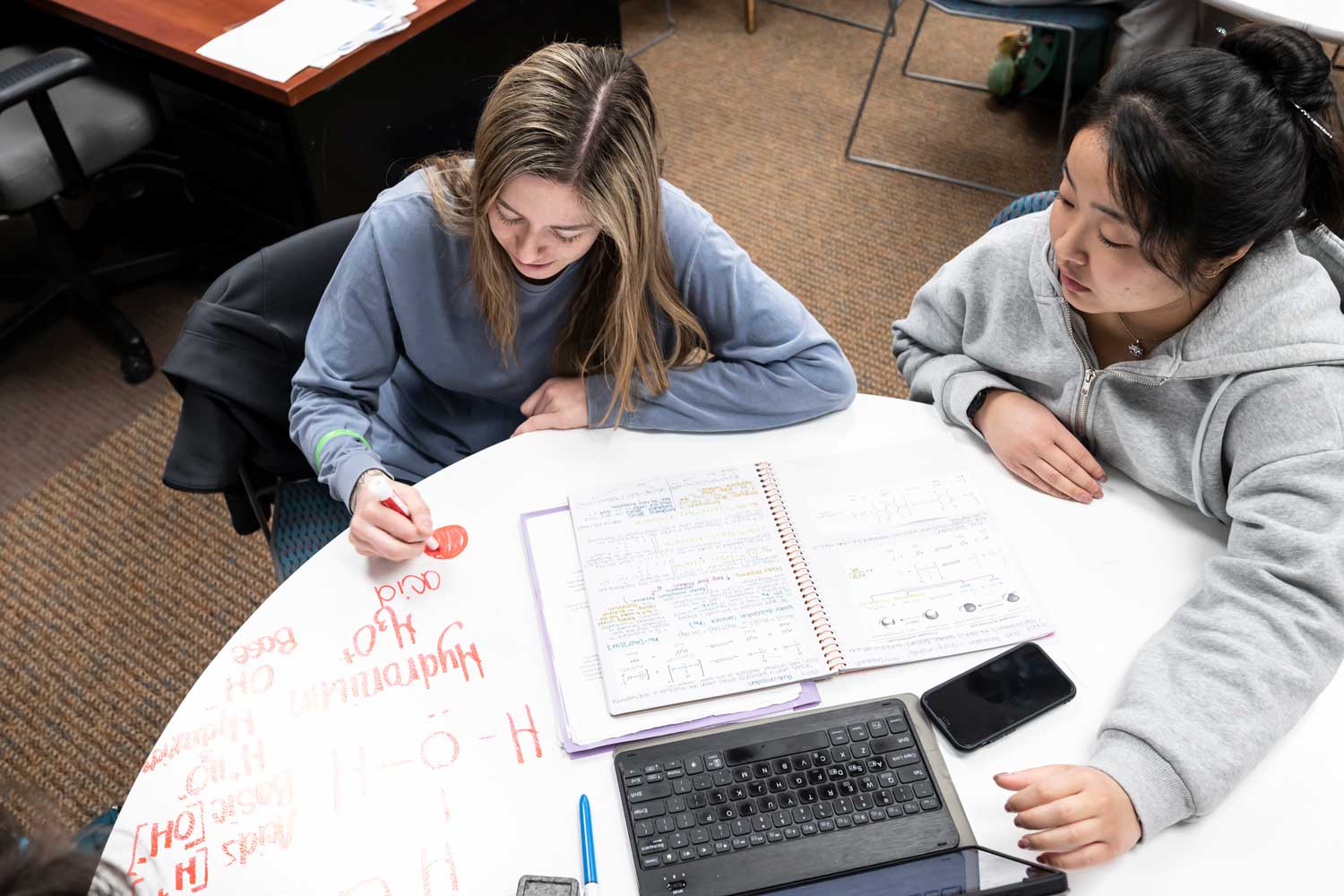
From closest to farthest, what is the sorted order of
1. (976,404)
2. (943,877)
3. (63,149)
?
(943,877), (976,404), (63,149)

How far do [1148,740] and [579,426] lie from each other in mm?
624

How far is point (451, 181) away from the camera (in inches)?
44.8

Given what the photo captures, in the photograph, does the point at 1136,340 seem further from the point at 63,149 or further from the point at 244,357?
the point at 63,149

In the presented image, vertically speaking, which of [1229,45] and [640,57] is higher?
[1229,45]

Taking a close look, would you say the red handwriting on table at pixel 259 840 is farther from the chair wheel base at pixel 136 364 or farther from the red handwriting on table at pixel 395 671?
the chair wheel base at pixel 136 364

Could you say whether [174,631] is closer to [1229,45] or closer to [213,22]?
[213,22]

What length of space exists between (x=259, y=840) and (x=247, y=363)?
556 millimetres

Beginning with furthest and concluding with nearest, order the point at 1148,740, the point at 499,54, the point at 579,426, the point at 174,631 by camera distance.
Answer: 1. the point at 499,54
2. the point at 174,631
3. the point at 579,426
4. the point at 1148,740

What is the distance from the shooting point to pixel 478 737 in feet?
Answer: 2.90

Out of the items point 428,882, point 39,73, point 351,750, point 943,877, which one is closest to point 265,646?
point 351,750

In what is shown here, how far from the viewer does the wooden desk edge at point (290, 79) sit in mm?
1734

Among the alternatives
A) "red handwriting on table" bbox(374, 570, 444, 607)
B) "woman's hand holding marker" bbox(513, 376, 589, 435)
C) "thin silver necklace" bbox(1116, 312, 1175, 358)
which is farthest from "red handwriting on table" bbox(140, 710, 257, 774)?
"thin silver necklace" bbox(1116, 312, 1175, 358)

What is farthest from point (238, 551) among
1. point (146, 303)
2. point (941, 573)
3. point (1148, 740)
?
point (1148, 740)

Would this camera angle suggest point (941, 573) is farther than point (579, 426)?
No
